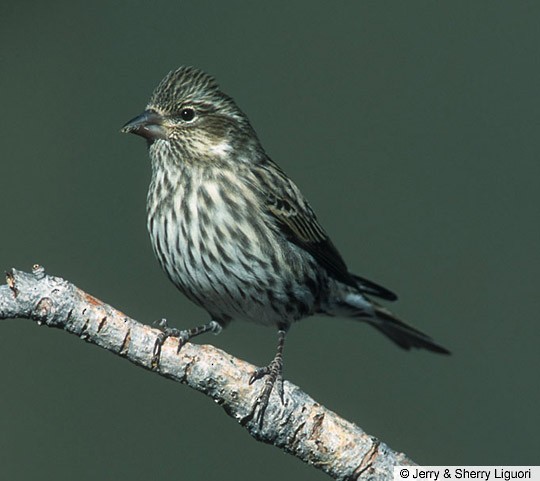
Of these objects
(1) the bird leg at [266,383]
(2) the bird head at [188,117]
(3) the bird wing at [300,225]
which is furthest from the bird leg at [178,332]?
(2) the bird head at [188,117]

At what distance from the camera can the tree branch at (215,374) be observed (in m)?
3.24

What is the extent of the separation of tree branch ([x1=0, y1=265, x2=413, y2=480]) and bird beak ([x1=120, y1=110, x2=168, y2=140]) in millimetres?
1586

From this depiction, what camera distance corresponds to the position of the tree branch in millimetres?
3244

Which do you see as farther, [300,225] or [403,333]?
[403,333]

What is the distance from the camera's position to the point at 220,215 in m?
4.68

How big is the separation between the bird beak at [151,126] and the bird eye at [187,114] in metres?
0.12

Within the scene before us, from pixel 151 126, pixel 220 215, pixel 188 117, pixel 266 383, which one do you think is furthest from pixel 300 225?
pixel 266 383

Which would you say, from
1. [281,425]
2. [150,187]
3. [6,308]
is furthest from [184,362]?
[150,187]

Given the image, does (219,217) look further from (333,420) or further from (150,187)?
(333,420)

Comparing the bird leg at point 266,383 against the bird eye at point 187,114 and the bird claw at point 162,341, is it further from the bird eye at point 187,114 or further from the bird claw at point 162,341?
the bird eye at point 187,114

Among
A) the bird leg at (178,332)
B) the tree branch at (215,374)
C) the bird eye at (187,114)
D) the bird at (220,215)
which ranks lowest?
the tree branch at (215,374)

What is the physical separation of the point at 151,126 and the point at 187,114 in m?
0.23

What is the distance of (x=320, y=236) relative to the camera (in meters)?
5.29

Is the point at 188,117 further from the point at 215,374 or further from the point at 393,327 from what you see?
the point at 393,327
